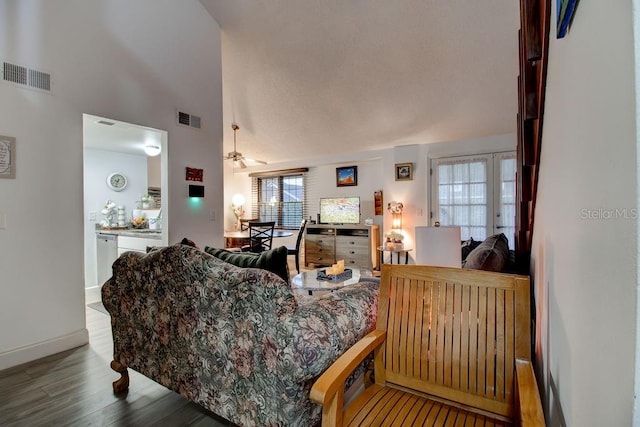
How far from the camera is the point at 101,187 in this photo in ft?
16.9

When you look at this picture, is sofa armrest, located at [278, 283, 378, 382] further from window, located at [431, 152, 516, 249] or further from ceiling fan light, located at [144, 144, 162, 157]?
window, located at [431, 152, 516, 249]

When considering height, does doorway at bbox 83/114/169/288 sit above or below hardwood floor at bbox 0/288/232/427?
above

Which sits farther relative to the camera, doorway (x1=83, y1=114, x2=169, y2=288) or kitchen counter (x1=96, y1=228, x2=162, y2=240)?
doorway (x1=83, y1=114, x2=169, y2=288)

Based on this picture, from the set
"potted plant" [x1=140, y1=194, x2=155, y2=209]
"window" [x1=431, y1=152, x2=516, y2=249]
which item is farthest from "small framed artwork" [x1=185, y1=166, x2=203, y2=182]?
"window" [x1=431, y1=152, x2=516, y2=249]

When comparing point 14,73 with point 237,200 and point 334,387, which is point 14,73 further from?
point 237,200

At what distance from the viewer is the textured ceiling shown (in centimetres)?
316

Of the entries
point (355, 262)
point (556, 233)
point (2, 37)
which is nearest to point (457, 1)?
point (556, 233)

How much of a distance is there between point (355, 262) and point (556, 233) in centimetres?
495

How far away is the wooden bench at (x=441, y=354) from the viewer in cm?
110

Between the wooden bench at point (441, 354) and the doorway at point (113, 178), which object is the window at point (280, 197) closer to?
the doorway at point (113, 178)

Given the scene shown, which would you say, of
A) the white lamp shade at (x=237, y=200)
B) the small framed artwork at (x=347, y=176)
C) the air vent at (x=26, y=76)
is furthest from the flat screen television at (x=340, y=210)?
the air vent at (x=26, y=76)

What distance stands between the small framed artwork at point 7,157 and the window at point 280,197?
497 centimetres

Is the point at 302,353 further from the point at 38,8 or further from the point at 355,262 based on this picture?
the point at 355,262

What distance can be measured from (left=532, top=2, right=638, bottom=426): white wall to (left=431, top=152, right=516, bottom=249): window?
4.10m
